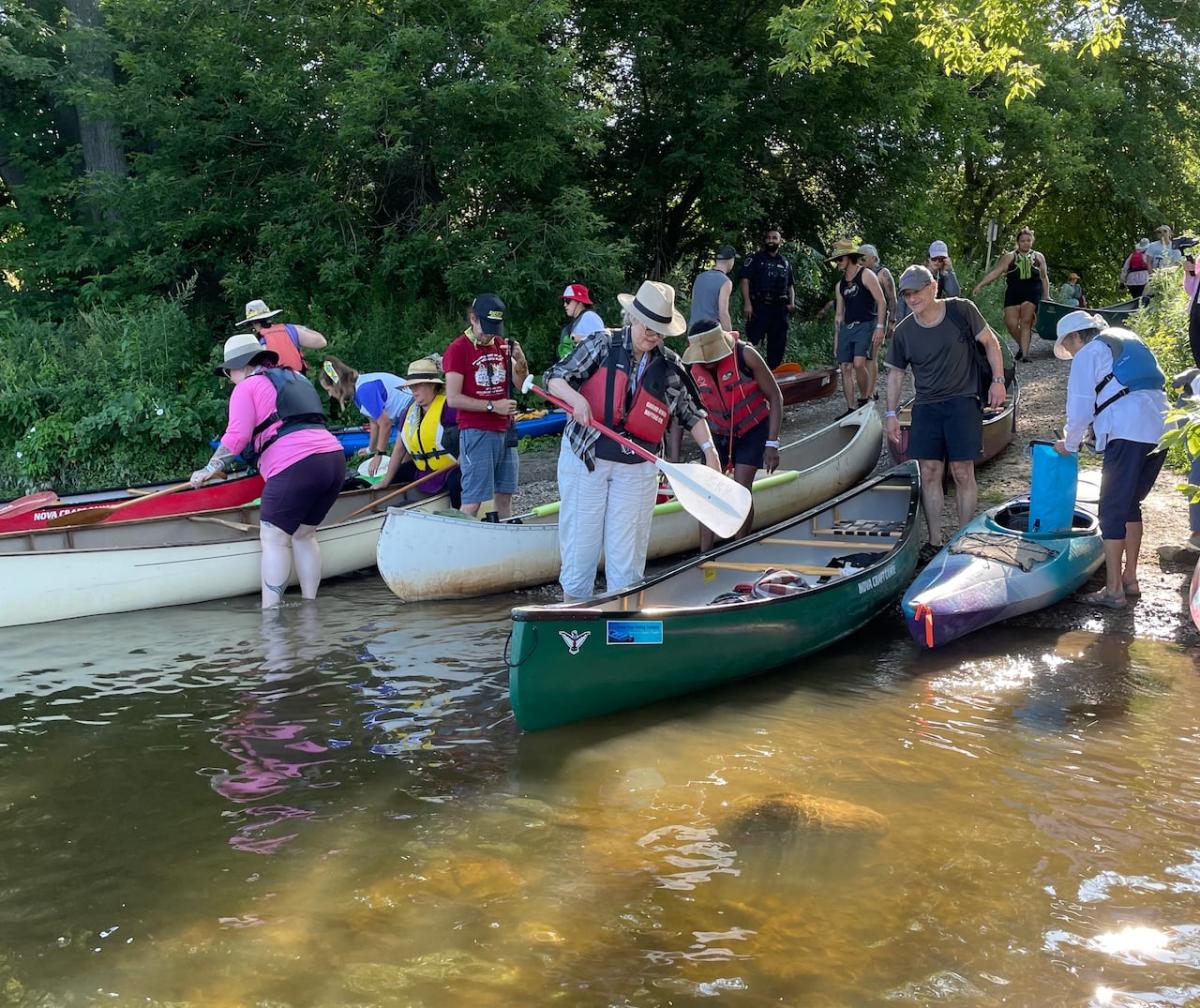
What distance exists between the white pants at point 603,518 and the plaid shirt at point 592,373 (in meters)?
0.09

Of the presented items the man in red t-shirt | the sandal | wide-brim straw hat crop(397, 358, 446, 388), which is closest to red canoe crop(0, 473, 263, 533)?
wide-brim straw hat crop(397, 358, 446, 388)

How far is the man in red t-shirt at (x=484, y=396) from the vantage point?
7633mm

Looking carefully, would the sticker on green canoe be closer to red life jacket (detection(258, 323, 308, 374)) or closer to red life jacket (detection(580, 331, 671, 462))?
red life jacket (detection(580, 331, 671, 462))

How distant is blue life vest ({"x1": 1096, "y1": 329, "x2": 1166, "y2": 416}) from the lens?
670cm

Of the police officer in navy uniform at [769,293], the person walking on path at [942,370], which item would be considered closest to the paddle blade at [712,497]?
the person walking on path at [942,370]

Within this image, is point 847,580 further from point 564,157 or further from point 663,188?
point 663,188

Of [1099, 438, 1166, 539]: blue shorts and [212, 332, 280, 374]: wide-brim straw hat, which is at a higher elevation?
[212, 332, 280, 374]: wide-brim straw hat

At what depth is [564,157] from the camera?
1345 centimetres

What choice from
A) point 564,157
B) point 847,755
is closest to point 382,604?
point 847,755

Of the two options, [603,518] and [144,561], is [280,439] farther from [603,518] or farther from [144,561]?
[603,518]

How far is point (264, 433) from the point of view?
743 centimetres

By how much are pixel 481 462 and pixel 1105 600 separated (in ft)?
13.6

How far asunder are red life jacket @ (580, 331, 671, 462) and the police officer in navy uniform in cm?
703

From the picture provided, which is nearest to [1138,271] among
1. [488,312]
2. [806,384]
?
[806,384]
